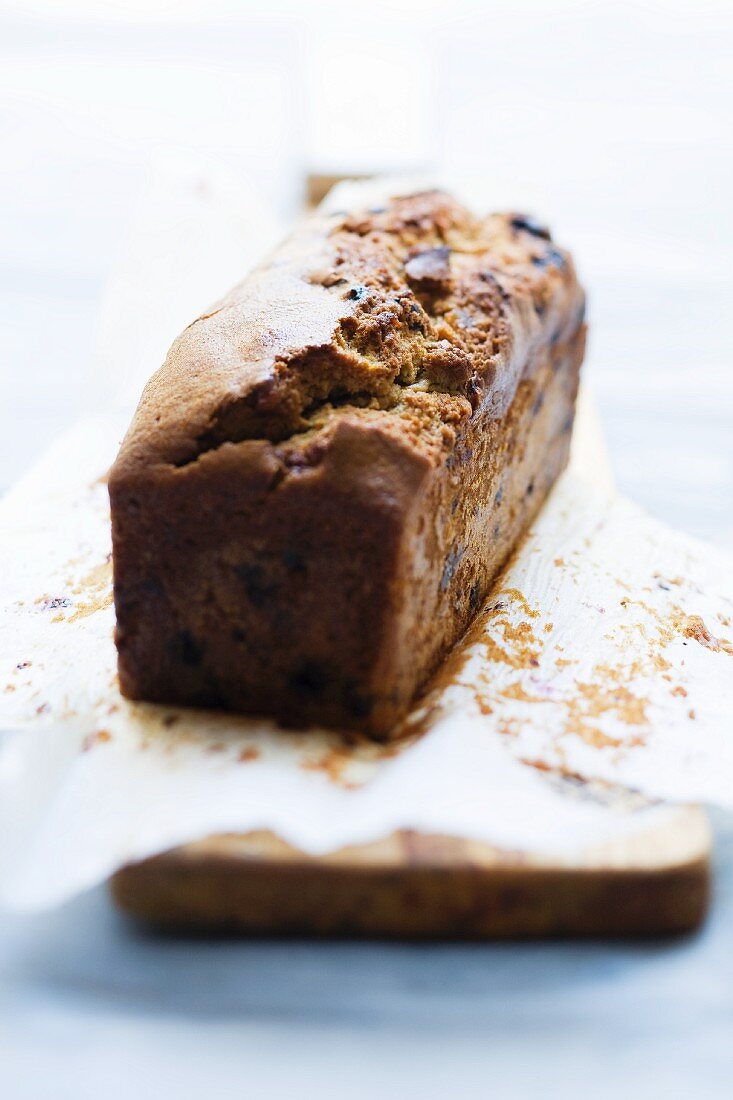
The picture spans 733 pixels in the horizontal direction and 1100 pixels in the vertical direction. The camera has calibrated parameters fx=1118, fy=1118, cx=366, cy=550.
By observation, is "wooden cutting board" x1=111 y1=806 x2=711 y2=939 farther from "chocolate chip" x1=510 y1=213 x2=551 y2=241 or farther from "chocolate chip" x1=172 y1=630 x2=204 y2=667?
"chocolate chip" x1=510 y1=213 x2=551 y2=241

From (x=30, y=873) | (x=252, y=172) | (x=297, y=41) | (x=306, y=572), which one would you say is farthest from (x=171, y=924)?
(x=297, y=41)

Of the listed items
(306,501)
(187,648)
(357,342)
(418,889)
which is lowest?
(418,889)

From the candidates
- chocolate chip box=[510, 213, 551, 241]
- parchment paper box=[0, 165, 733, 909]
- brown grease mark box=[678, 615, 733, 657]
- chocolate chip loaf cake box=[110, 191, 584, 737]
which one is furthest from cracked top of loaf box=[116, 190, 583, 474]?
brown grease mark box=[678, 615, 733, 657]

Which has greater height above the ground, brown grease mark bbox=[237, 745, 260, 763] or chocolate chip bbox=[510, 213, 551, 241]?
chocolate chip bbox=[510, 213, 551, 241]

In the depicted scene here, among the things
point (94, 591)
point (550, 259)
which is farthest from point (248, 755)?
A: point (550, 259)

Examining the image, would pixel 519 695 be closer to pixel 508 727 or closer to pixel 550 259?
pixel 508 727
